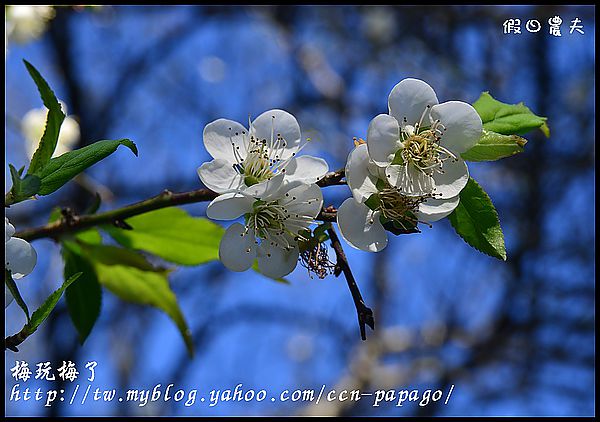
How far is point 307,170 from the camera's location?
60 centimetres

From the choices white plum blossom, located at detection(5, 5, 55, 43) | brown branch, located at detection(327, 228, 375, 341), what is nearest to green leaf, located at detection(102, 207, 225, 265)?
brown branch, located at detection(327, 228, 375, 341)

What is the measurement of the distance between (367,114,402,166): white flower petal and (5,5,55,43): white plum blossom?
3.12ft

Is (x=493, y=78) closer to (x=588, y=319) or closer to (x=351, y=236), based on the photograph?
(x=588, y=319)

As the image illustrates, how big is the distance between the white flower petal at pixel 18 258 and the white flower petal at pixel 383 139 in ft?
1.01

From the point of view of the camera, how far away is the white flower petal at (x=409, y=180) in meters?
0.57

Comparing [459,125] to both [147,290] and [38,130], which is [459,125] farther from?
[38,130]

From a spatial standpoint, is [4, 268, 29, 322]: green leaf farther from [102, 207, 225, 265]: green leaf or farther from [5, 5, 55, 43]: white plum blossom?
[5, 5, 55, 43]: white plum blossom

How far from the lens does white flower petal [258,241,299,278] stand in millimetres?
606

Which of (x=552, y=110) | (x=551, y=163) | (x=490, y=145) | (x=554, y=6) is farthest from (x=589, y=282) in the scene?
(x=490, y=145)

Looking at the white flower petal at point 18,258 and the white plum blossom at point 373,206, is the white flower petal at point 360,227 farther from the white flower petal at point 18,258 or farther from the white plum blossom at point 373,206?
the white flower petal at point 18,258

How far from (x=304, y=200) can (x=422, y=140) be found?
130mm

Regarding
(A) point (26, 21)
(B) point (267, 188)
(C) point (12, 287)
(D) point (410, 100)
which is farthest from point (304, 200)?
(A) point (26, 21)

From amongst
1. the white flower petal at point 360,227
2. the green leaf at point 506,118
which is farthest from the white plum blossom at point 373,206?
the green leaf at point 506,118

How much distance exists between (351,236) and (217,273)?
3.83m
